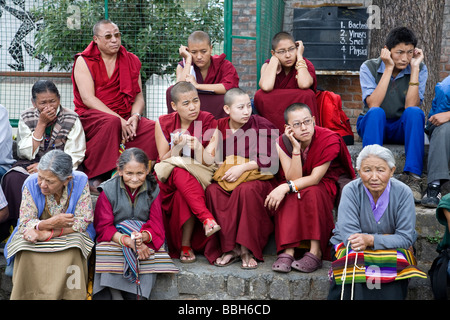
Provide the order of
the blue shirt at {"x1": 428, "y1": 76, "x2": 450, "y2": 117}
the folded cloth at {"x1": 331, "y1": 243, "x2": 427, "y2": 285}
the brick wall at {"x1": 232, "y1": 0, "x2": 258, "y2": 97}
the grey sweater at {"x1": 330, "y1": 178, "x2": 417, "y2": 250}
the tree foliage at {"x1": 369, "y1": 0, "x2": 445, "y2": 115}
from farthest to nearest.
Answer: the brick wall at {"x1": 232, "y1": 0, "x2": 258, "y2": 97}, the tree foliage at {"x1": 369, "y1": 0, "x2": 445, "y2": 115}, the blue shirt at {"x1": 428, "y1": 76, "x2": 450, "y2": 117}, the grey sweater at {"x1": 330, "y1": 178, "x2": 417, "y2": 250}, the folded cloth at {"x1": 331, "y1": 243, "x2": 427, "y2": 285}

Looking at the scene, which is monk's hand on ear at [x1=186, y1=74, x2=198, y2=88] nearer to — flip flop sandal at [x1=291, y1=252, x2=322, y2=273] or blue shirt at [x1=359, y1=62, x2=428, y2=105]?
blue shirt at [x1=359, y1=62, x2=428, y2=105]

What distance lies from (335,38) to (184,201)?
3889 mm

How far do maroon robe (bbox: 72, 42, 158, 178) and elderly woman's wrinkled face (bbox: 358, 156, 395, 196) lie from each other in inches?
78.3

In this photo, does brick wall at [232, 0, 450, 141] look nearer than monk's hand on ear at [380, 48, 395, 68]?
No

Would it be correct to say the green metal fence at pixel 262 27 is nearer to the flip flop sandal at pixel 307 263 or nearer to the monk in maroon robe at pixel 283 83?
the monk in maroon robe at pixel 283 83

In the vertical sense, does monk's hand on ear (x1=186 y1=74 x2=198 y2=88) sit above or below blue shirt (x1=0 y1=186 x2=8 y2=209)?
above

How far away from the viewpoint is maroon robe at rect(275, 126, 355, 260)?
4215 millimetres

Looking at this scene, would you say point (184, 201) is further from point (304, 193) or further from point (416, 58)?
point (416, 58)

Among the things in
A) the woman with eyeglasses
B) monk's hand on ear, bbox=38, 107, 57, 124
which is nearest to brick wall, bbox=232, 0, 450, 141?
the woman with eyeglasses

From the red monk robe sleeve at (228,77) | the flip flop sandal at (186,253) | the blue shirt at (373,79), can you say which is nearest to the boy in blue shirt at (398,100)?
the blue shirt at (373,79)

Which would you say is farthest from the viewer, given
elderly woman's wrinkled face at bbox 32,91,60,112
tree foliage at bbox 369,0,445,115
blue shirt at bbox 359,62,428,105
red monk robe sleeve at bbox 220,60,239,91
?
tree foliage at bbox 369,0,445,115

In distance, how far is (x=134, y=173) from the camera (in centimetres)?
414

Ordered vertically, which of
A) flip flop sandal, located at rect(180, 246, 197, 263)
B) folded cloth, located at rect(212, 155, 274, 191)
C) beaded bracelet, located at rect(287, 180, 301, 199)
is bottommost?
flip flop sandal, located at rect(180, 246, 197, 263)

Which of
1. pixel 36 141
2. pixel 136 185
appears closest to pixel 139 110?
pixel 36 141
